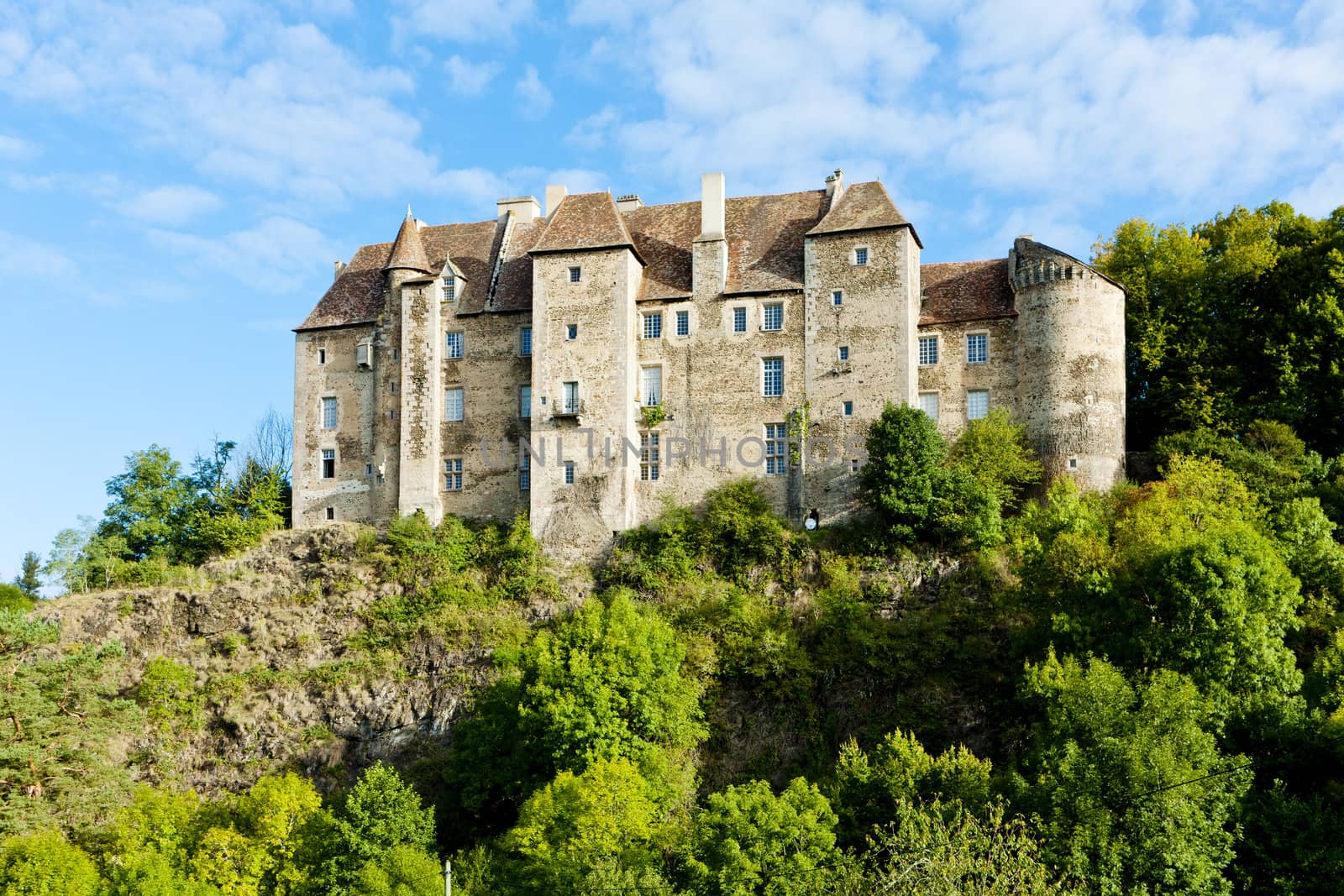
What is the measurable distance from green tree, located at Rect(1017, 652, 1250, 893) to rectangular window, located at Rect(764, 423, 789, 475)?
17.9m

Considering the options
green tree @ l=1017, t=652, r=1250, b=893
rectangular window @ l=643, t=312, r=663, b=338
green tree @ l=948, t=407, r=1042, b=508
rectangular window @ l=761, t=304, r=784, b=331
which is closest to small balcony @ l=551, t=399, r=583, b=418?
rectangular window @ l=643, t=312, r=663, b=338

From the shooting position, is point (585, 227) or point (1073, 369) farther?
point (585, 227)

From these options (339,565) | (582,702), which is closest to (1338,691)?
(582,702)

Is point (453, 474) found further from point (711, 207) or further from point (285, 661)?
point (711, 207)

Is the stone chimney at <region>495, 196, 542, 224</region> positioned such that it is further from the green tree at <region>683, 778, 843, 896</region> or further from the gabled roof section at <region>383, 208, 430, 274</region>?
the green tree at <region>683, 778, 843, 896</region>

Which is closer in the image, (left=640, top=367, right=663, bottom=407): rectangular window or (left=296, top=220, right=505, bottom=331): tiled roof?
(left=640, top=367, right=663, bottom=407): rectangular window

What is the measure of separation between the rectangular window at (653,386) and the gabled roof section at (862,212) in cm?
778

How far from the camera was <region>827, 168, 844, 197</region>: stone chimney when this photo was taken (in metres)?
57.7

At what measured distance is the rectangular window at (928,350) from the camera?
55344 millimetres

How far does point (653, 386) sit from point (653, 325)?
2.39 m

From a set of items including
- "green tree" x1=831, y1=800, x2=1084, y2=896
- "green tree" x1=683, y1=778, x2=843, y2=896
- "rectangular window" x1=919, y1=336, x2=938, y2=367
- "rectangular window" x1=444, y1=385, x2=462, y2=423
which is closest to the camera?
"green tree" x1=831, y1=800, x2=1084, y2=896

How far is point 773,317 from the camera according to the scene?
55906mm

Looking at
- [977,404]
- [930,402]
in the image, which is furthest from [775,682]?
[977,404]

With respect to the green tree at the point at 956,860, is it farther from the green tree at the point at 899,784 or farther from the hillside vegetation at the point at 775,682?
the green tree at the point at 899,784
